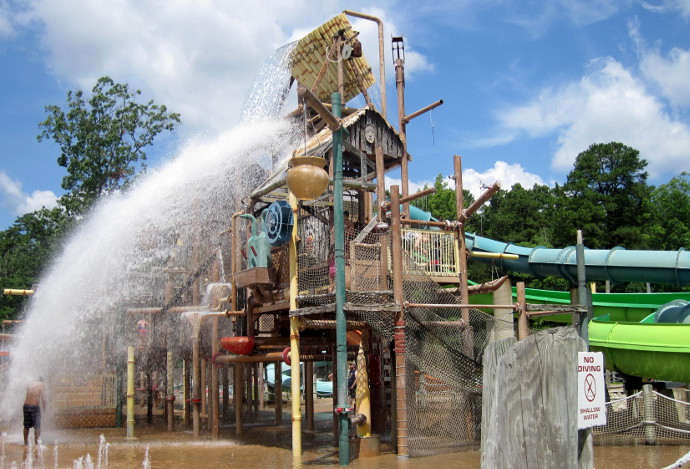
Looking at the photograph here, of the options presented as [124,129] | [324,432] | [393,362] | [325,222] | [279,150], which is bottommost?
[324,432]

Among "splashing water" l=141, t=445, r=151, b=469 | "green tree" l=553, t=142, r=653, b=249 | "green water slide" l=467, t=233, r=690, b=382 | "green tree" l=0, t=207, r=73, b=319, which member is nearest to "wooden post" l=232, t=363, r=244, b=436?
"splashing water" l=141, t=445, r=151, b=469

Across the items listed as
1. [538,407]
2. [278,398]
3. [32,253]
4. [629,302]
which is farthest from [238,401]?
[32,253]

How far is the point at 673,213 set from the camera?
Result: 44688 mm

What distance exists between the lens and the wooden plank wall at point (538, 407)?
298cm

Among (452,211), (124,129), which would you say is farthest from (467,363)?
(452,211)

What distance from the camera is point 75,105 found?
109 feet

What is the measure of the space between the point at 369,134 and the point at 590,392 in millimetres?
11989

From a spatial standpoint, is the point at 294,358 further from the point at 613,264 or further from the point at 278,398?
the point at 613,264

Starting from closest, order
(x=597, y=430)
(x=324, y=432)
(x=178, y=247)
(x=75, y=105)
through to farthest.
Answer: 1. (x=597, y=430)
2. (x=324, y=432)
3. (x=178, y=247)
4. (x=75, y=105)

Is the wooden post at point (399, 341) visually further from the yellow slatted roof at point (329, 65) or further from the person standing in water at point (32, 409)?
the person standing in water at point (32, 409)

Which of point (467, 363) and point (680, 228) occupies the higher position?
point (680, 228)

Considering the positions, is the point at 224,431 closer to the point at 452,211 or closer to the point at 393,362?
the point at 393,362

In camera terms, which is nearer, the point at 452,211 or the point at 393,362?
the point at 393,362

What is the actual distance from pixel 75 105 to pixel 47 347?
1891 centimetres
